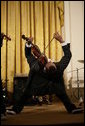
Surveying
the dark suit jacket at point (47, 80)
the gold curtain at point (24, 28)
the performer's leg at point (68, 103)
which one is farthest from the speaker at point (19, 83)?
the performer's leg at point (68, 103)

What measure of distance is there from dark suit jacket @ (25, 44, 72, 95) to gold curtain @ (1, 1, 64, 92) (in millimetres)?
2635

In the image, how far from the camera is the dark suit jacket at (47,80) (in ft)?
10.5

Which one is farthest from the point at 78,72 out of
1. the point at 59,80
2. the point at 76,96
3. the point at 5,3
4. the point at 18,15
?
the point at 59,80

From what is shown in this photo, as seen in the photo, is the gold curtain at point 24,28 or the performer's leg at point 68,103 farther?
the gold curtain at point 24,28

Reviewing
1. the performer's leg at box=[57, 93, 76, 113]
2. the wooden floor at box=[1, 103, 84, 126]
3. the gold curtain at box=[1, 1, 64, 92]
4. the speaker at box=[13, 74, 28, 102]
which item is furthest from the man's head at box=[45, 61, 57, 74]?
the gold curtain at box=[1, 1, 64, 92]

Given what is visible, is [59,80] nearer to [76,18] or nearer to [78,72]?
[78,72]

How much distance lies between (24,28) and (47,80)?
2961mm

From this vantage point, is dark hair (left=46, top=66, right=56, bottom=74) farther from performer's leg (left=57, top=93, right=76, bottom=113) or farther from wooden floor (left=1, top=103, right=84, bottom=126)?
wooden floor (left=1, top=103, right=84, bottom=126)

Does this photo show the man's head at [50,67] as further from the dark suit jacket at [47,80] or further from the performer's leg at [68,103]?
the performer's leg at [68,103]

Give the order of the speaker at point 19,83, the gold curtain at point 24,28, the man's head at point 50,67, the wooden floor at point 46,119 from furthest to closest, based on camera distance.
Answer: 1. the gold curtain at point 24,28
2. the speaker at point 19,83
3. the man's head at point 50,67
4. the wooden floor at point 46,119

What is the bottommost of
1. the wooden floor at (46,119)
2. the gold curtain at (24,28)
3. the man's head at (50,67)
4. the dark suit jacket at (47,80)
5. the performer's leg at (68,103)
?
the wooden floor at (46,119)

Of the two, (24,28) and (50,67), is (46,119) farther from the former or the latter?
(24,28)

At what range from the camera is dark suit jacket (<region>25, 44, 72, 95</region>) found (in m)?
3.21

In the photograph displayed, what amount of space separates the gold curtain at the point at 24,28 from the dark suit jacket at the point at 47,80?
104 inches
